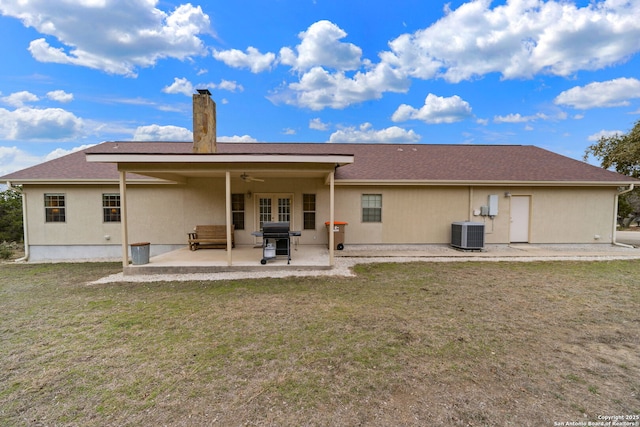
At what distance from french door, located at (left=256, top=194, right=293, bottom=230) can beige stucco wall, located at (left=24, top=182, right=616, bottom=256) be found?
0.17 meters

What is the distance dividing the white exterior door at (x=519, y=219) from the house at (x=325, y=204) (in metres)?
0.04

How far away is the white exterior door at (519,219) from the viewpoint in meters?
9.75

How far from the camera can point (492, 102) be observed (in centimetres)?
1711

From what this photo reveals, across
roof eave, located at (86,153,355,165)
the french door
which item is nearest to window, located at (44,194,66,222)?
roof eave, located at (86,153,355,165)

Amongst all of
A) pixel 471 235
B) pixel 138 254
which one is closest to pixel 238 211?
pixel 138 254

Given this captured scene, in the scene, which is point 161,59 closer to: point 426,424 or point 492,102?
point 426,424

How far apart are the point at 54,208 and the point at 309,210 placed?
852cm

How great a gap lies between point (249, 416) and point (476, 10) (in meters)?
14.3

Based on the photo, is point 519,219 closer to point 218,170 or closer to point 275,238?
point 275,238

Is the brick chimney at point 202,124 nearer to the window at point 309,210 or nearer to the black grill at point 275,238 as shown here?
the black grill at point 275,238

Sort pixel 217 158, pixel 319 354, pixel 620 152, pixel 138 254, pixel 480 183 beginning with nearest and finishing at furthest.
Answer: pixel 319 354
pixel 217 158
pixel 138 254
pixel 480 183
pixel 620 152

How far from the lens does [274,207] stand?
31.2ft

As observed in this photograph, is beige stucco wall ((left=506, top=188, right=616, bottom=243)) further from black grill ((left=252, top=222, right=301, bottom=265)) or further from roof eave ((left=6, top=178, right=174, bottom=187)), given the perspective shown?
roof eave ((left=6, top=178, right=174, bottom=187))

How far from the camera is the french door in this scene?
9484 mm
